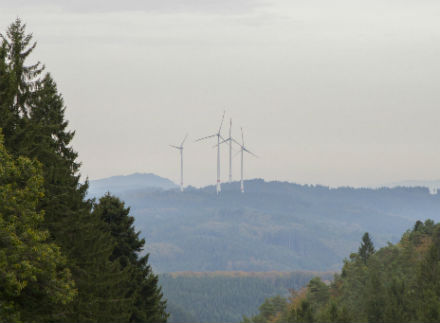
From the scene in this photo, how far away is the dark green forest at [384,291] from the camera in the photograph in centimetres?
9587

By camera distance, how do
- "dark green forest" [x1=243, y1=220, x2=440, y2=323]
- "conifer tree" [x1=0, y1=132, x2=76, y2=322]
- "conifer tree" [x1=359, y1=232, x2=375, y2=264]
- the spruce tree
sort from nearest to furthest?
1. "conifer tree" [x1=0, y1=132, x2=76, y2=322]
2. the spruce tree
3. "dark green forest" [x1=243, y1=220, x2=440, y2=323]
4. "conifer tree" [x1=359, y1=232, x2=375, y2=264]

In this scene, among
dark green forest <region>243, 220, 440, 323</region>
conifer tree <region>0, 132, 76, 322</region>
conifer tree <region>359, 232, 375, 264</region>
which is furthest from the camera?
conifer tree <region>359, 232, 375, 264</region>

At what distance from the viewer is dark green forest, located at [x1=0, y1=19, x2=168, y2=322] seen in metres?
27.6

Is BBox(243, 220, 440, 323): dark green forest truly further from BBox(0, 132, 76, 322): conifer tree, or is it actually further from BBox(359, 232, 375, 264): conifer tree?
BBox(0, 132, 76, 322): conifer tree

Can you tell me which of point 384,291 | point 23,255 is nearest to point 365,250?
point 384,291

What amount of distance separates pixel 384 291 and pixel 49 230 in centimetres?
7886

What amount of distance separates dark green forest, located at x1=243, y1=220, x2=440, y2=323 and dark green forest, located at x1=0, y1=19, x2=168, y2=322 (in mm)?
40218

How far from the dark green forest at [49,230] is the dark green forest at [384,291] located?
40.2 m

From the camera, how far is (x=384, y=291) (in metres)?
109

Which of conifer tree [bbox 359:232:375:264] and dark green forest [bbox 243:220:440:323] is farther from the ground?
conifer tree [bbox 359:232:375:264]

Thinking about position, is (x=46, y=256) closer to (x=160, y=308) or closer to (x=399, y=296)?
(x=160, y=308)

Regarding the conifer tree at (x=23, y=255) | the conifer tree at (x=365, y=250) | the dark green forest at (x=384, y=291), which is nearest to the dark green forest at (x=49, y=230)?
the conifer tree at (x=23, y=255)

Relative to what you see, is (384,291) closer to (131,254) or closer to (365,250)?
(131,254)

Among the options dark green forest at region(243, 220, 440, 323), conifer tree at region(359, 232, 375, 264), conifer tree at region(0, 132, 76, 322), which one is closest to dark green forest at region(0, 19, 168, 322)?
conifer tree at region(0, 132, 76, 322)
